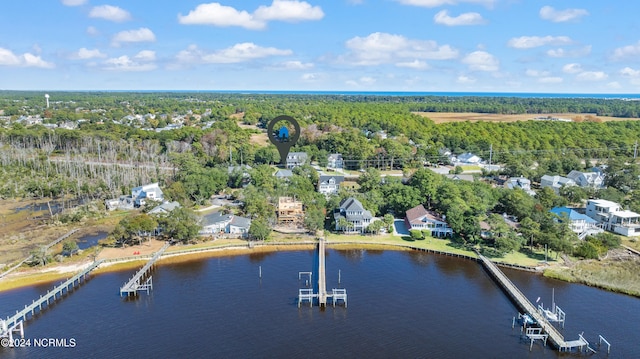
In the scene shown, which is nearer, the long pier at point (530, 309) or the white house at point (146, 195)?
the long pier at point (530, 309)

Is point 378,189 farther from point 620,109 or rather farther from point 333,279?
point 620,109

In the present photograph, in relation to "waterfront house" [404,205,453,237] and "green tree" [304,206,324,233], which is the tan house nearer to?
"green tree" [304,206,324,233]

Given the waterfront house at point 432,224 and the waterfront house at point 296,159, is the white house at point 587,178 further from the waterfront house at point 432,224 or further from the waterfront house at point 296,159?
the waterfront house at point 296,159

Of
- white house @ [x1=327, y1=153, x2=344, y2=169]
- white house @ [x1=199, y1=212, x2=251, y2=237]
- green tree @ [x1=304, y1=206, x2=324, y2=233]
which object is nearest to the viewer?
green tree @ [x1=304, y1=206, x2=324, y2=233]

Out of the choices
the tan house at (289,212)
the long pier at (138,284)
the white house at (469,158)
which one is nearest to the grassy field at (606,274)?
the tan house at (289,212)

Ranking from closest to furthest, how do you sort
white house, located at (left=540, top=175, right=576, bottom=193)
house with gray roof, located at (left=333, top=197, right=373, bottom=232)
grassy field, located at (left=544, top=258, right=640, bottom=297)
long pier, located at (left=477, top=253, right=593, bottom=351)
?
long pier, located at (left=477, top=253, right=593, bottom=351) → grassy field, located at (left=544, top=258, right=640, bottom=297) → house with gray roof, located at (left=333, top=197, right=373, bottom=232) → white house, located at (left=540, top=175, right=576, bottom=193)

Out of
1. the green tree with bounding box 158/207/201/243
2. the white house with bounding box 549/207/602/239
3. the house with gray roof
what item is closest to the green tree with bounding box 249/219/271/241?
the green tree with bounding box 158/207/201/243

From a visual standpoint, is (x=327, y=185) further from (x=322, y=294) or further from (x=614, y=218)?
(x=614, y=218)

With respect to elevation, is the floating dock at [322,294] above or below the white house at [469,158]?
below
